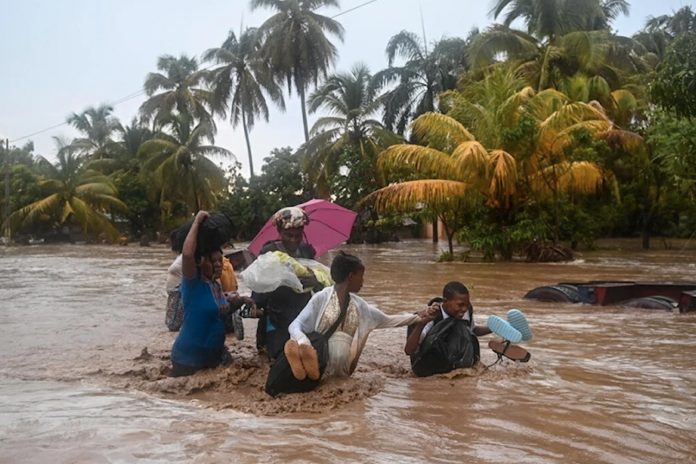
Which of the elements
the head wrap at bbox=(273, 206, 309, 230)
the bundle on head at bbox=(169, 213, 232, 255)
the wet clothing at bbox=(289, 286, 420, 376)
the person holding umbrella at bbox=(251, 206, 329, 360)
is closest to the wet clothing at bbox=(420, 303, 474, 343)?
the wet clothing at bbox=(289, 286, 420, 376)

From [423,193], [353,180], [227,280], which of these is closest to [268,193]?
[353,180]

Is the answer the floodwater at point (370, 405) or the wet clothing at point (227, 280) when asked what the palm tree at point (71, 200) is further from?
the wet clothing at point (227, 280)

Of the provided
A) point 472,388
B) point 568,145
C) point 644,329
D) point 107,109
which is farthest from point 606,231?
point 107,109

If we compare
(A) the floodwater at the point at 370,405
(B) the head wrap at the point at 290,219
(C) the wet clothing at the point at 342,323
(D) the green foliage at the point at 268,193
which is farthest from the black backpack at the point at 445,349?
(D) the green foliage at the point at 268,193

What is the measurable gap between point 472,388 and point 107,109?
193ft

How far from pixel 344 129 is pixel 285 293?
1196 inches

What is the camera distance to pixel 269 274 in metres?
5.11

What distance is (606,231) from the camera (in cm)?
3528

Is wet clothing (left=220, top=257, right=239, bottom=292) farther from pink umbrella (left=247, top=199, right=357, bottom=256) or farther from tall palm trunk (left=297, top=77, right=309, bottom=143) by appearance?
tall palm trunk (left=297, top=77, right=309, bottom=143)

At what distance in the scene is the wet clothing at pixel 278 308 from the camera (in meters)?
5.26

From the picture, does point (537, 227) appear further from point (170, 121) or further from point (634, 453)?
point (170, 121)

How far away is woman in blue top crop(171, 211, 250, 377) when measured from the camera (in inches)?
196

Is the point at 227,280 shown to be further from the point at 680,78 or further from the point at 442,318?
the point at 680,78

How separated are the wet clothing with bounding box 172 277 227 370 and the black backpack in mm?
1411
